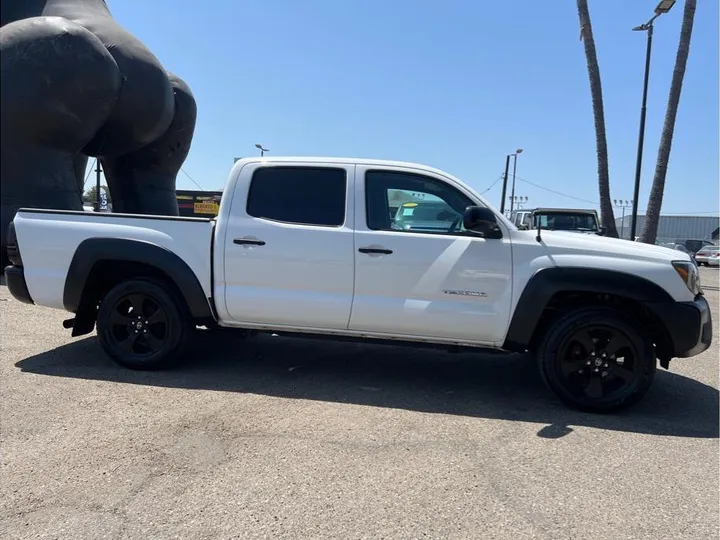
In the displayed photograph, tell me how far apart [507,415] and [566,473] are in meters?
0.94

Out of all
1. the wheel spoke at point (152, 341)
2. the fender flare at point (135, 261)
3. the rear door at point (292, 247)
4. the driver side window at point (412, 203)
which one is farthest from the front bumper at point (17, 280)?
the driver side window at point (412, 203)

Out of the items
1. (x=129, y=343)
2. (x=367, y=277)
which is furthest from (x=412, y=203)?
(x=129, y=343)

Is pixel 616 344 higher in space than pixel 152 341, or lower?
higher

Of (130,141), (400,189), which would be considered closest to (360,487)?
(400,189)

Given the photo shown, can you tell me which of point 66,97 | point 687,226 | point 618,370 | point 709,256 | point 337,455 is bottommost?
point 337,455

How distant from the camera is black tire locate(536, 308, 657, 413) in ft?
14.0

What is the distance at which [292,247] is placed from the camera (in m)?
4.63

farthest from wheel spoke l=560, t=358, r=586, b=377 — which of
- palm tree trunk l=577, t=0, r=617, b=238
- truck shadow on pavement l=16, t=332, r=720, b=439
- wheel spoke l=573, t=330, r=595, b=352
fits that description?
palm tree trunk l=577, t=0, r=617, b=238

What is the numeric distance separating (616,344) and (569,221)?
9.28 m

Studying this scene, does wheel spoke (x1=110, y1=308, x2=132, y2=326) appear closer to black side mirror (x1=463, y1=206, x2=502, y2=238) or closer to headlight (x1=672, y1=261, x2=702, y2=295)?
black side mirror (x1=463, y1=206, x2=502, y2=238)

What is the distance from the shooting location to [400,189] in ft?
15.5

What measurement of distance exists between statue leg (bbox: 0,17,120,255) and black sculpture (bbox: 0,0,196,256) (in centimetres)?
2

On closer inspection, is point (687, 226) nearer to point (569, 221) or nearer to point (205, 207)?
point (205, 207)

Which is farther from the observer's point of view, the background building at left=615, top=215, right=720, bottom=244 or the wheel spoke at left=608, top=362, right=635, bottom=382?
the background building at left=615, top=215, right=720, bottom=244
